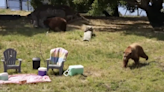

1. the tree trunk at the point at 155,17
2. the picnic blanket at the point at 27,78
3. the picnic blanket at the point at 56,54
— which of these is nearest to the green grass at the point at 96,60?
the picnic blanket at the point at 27,78

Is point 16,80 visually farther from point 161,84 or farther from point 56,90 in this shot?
point 161,84

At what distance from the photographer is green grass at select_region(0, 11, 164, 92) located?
5605 mm

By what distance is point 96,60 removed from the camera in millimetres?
8180

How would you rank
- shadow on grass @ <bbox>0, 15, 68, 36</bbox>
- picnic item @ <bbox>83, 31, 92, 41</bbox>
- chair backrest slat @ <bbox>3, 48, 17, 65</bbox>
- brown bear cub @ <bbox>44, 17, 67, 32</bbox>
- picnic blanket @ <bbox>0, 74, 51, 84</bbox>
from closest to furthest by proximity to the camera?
picnic blanket @ <bbox>0, 74, 51, 84</bbox>, chair backrest slat @ <bbox>3, 48, 17, 65</bbox>, picnic item @ <bbox>83, 31, 92, 41</bbox>, shadow on grass @ <bbox>0, 15, 68, 36</bbox>, brown bear cub @ <bbox>44, 17, 67, 32</bbox>

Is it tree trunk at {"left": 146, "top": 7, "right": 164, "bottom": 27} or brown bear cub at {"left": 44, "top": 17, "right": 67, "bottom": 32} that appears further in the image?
tree trunk at {"left": 146, "top": 7, "right": 164, "bottom": 27}

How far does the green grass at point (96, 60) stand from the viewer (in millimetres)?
5605

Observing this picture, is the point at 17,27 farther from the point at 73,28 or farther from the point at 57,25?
the point at 73,28

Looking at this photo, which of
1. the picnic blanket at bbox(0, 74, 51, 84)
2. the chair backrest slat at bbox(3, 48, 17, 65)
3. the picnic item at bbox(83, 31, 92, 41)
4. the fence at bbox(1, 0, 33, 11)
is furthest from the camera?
the fence at bbox(1, 0, 33, 11)

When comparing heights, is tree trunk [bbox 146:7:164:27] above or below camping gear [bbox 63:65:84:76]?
above

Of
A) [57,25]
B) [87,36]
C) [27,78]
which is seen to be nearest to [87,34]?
[87,36]

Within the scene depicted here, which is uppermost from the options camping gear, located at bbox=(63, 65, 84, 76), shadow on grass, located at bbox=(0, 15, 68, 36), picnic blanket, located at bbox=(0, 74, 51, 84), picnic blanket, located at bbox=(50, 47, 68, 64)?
picnic blanket, located at bbox=(50, 47, 68, 64)

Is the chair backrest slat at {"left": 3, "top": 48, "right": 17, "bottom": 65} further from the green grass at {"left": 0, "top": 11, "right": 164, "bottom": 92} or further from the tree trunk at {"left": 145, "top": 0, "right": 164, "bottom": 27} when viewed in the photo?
the tree trunk at {"left": 145, "top": 0, "right": 164, "bottom": 27}

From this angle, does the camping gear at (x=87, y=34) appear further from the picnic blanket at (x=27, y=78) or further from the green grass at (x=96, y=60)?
the picnic blanket at (x=27, y=78)

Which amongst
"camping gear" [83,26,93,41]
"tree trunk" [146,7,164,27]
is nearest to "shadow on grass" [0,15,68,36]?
"camping gear" [83,26,93,41]
